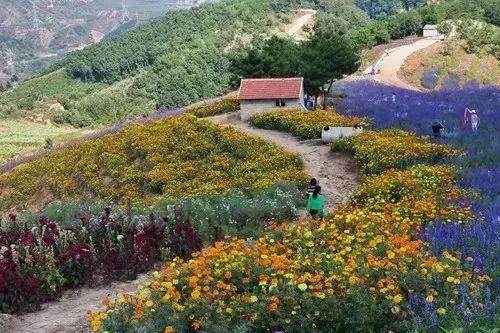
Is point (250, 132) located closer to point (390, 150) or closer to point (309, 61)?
point (309, 61)

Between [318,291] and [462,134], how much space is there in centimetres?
1544

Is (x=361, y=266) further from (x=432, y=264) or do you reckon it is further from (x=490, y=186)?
(x=490, y=186)

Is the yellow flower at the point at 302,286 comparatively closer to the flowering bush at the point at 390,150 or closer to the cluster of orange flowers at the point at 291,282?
the cluster of orange flowers at the point at 291,282

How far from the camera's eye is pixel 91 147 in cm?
2711

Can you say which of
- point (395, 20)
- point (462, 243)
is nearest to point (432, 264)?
point (462, 243)

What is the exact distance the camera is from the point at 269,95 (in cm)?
3088

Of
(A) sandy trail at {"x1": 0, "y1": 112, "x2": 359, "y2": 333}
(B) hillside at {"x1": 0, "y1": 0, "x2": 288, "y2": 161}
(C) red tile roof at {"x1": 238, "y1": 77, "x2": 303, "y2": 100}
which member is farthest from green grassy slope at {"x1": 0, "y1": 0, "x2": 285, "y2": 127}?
(A) sandy trail at {"x1": 0, "y1": 112, "x2": 359, "y2": 333}

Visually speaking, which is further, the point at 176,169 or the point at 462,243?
the point at 176,169

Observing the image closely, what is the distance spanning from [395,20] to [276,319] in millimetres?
85110

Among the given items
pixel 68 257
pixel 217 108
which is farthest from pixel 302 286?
pixel 217 108

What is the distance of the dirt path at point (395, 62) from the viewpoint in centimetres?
5477

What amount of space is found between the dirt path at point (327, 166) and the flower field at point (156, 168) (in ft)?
2.56

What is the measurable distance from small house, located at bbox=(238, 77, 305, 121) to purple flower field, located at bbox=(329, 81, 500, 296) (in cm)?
265

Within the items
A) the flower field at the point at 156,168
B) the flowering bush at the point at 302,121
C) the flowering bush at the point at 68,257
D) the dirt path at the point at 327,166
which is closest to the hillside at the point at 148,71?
the flower field at the point at 156,168
